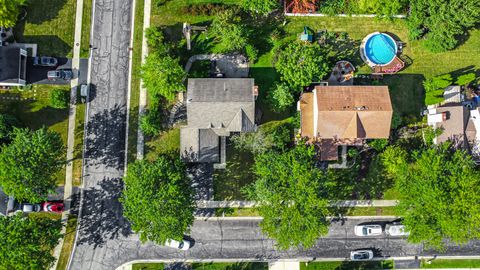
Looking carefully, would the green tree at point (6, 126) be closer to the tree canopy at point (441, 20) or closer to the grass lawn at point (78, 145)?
the grass lawn at point (78, 145)

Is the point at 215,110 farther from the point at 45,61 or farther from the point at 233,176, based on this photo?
the point at 45,61

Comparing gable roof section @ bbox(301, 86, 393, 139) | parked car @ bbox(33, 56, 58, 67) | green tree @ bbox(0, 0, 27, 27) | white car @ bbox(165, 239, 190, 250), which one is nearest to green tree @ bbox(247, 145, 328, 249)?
gable roof section @ bbox(301, 86, 393, 139)

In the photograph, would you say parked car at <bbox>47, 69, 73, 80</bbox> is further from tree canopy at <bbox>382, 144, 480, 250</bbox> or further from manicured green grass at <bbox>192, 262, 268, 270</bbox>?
tree canopy at <bbox>382, 144, 480, 250</bbox>

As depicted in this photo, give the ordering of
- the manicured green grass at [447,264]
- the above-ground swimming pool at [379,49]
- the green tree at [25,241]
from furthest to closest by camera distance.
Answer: the above-ground swimming pool at [379,49], the manicured green grass at [447,264], the green tree at [25,241]

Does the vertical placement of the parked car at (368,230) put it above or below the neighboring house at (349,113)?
below

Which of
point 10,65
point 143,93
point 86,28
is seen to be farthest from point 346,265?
point 10,65

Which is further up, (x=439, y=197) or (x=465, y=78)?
(x=465, y=78)

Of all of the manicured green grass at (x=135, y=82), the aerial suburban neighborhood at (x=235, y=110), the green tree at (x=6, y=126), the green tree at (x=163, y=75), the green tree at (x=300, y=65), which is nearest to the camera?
the green tree at (x=163, y=75)

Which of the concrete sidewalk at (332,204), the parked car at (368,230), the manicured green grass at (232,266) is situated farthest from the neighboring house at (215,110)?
the parked car at (368,230)
